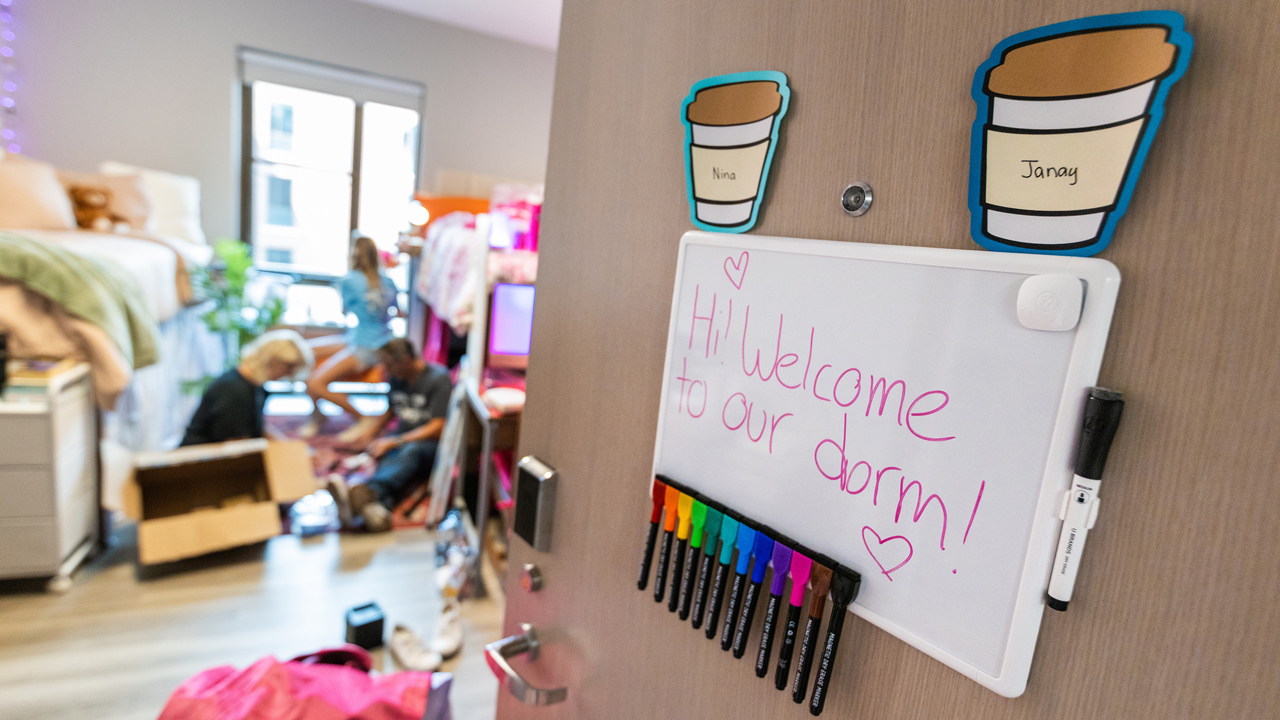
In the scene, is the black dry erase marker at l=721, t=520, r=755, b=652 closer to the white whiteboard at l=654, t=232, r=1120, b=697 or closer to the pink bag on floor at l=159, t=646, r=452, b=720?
the white whiteboard at l=654, t=232, r=1120, b=697

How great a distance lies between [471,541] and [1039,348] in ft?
7.74

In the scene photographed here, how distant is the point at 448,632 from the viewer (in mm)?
1952

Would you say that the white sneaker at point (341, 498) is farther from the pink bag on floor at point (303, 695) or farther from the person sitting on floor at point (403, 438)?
the pink bag on floor at point (303, 695)

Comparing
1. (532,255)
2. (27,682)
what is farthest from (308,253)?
(27,682)

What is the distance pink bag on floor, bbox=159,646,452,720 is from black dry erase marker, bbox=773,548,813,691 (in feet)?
3.22

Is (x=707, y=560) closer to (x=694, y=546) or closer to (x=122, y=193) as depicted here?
(x=694, y=546)

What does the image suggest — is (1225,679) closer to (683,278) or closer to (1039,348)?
(1039,348)

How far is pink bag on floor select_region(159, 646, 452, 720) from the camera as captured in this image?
43.6 inches

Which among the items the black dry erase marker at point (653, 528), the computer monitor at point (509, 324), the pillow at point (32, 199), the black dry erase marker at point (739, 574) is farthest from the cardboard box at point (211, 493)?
the black dry erase marker at point (739, 574)

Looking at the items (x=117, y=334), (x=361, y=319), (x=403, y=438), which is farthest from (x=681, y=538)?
(x=361, y=319)

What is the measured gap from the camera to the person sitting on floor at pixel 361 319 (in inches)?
129

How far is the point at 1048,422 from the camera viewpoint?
35cm

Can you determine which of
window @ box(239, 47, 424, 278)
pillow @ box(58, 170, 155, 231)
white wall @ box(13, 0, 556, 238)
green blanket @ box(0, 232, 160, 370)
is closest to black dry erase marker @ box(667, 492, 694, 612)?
green blanket @ box(0, 232, 160, 370)

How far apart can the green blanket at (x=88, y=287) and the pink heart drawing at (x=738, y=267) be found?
246cm
